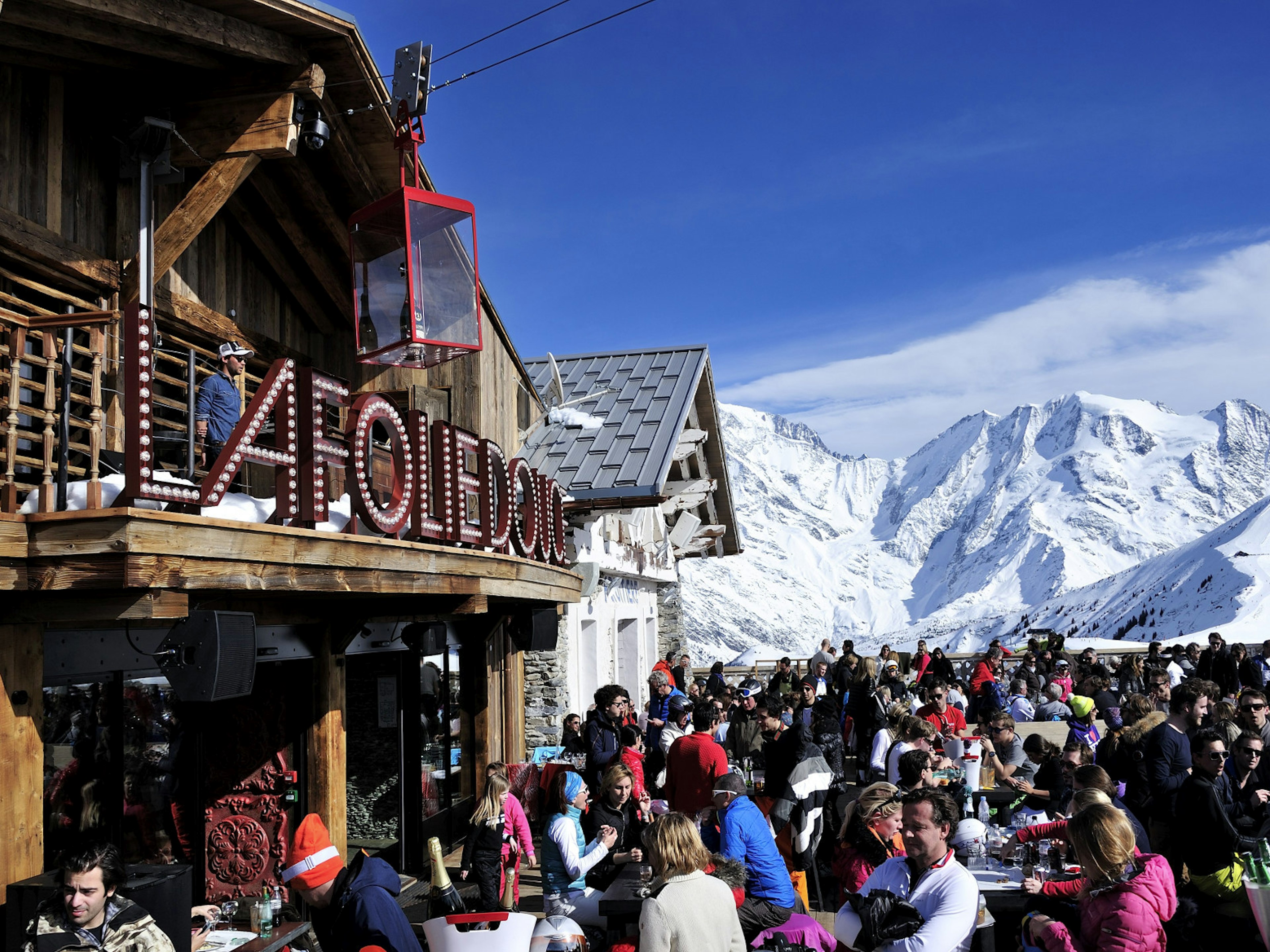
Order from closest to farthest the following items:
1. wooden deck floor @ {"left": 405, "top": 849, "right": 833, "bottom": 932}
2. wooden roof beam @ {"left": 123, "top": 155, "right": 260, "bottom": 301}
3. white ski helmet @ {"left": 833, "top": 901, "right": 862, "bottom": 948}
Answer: white ski helmet @ {"left": 833, "top": 901, "right": 862, "bottom": 948} → wooden deck floor @ {"left": 405, "top": 849, "right": 833, "bottom": 932} → wooden roof beam @ {"left": 123, "top": 155, "right": 260, "bottom": 301}

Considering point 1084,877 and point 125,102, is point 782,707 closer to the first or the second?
point 1084,877

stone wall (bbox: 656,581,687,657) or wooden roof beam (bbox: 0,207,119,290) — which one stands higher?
wooden roof beam (bbox: 0,207,119,290)

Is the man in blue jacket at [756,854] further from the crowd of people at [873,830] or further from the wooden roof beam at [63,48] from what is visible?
the wooden roof beam at [63,48]

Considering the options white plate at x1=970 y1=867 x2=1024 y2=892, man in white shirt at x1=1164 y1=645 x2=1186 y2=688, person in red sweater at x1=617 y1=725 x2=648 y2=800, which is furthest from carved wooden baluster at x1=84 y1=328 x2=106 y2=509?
man in white shirt at x1=1164 y1=645 x2=1186 y2=688

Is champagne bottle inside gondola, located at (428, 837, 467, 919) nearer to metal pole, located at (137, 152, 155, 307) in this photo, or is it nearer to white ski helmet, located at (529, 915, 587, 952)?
white ski helmet, located at (529, 915, 587, 952)

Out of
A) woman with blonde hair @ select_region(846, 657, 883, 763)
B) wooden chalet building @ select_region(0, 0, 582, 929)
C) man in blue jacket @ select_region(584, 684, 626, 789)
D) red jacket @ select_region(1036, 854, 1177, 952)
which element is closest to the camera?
red jacket @ select_region(1036, 854, 1177, 952)

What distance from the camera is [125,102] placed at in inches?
319

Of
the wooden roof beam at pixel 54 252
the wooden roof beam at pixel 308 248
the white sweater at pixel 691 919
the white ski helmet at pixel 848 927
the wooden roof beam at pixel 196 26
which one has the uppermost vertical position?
the wooden roof beam at pixel 196 26

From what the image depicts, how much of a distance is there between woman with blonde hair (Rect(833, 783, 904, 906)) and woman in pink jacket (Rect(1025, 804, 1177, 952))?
1539 millimetres

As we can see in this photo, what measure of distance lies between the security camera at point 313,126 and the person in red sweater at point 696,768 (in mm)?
5060

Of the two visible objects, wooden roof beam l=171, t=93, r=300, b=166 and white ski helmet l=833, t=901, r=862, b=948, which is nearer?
white ski helmet l=833, t=901, r=862, b=948

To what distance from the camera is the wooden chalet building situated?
534cm

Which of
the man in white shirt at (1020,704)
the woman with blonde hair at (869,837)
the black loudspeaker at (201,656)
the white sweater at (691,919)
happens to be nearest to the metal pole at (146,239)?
the black loudspeaker at (201,656)

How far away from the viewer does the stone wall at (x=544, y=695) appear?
14.4 m
